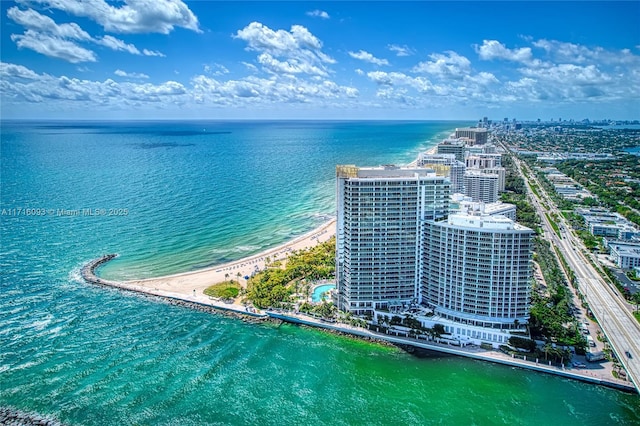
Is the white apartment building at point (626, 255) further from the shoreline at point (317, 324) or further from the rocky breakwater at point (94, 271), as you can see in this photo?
the rocky breakwater at point (94, 271)

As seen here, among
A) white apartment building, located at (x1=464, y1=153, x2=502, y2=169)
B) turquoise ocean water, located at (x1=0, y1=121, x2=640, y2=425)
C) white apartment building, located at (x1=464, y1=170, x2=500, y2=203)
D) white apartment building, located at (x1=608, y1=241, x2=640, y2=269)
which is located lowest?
turquoise ocean water, located at (x1=0, y1=121, x2=640, y2=425)

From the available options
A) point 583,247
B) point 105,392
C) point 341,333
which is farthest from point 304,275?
point 583,247

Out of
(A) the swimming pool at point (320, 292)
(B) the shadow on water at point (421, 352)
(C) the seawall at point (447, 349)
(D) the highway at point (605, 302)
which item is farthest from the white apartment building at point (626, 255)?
(A) the swimming pool at point (320, 292)

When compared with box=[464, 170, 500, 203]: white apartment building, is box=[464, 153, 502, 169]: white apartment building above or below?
above

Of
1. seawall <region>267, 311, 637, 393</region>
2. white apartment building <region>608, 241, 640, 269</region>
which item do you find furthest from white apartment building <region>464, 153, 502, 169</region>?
seawall <region>267, 311, 637, 393</region>

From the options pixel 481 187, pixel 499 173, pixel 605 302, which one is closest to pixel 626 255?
pixel 605 302

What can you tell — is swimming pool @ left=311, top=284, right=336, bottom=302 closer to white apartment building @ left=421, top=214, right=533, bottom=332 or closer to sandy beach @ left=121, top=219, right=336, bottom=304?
sandy beach @ left=121, top=219, right=336, bottom=304
